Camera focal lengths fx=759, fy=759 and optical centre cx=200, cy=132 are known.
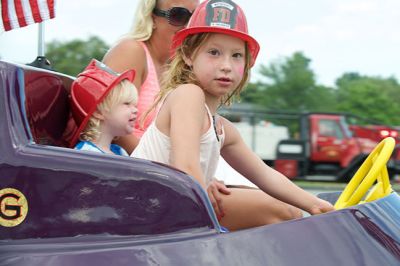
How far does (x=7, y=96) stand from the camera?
1838 mm

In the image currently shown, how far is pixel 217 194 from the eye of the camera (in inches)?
95.8

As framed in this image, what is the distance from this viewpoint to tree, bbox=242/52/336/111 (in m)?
51.5

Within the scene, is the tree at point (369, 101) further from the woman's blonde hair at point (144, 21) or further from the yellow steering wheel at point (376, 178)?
the yellow steering wheel at point (376, 178)

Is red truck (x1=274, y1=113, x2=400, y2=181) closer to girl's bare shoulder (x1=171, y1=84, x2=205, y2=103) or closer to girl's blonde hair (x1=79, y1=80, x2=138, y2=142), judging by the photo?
girl's blonde hair (x1=79, y1=80, x2=138, y2=142)

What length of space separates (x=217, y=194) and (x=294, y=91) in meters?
50.3

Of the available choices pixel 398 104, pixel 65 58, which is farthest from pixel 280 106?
pixel 65 58

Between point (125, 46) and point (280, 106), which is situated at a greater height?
point (125, 46)

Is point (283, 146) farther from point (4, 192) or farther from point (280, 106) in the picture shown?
point (280, 106)

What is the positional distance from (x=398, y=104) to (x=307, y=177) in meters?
45.4

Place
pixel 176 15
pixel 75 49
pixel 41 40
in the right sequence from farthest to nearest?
pixel 75 49 < pixel 176 15 < pixel 41 40

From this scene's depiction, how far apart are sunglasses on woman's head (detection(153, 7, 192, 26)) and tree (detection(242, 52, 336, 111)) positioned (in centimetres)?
4655

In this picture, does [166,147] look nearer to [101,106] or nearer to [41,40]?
[101,106]

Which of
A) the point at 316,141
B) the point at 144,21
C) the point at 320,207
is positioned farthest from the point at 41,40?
the point at 316,141

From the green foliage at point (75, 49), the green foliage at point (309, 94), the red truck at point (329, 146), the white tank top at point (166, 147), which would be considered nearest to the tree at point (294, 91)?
the green foliage at point (309, 94)
